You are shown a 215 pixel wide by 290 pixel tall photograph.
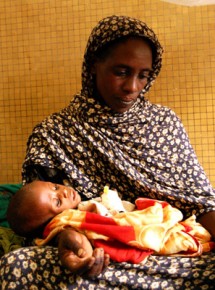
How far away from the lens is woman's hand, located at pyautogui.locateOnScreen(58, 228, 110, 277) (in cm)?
114

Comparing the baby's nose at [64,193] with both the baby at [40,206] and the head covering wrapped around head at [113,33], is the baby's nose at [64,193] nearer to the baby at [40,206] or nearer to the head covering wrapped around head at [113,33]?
the baby at [40,206]

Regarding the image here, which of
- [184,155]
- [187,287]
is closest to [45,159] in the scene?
[184,155]

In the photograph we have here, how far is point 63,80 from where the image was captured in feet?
8.14

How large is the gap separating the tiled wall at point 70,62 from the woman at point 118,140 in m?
0.55

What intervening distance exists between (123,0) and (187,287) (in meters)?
1.67

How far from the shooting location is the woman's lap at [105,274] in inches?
50.6

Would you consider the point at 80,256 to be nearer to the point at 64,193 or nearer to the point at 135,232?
the point at 135,232

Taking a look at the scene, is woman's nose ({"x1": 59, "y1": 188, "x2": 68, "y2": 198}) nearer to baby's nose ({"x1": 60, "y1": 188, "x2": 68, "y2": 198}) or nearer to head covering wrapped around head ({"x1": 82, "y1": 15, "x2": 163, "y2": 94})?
baby's nose ({"x1": 60, "y1": 188, "x2": 68, "y2": 198})

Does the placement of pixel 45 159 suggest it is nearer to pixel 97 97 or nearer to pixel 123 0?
pixel 97 97

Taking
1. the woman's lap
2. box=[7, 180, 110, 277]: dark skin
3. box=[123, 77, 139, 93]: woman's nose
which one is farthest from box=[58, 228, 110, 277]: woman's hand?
box=[123, 77, 139, 93]: woman's nose

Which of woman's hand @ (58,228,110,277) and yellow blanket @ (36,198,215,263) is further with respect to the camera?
yellow blanket @ (36,198,215,263)

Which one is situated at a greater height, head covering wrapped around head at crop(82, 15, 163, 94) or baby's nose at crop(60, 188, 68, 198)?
head covering wrapped around head at crop(82, 15, 163, 94)

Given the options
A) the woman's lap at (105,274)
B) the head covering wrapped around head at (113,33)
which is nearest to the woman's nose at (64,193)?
the woman's lap at (105,274)

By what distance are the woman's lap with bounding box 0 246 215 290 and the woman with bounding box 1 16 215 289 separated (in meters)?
0.33
